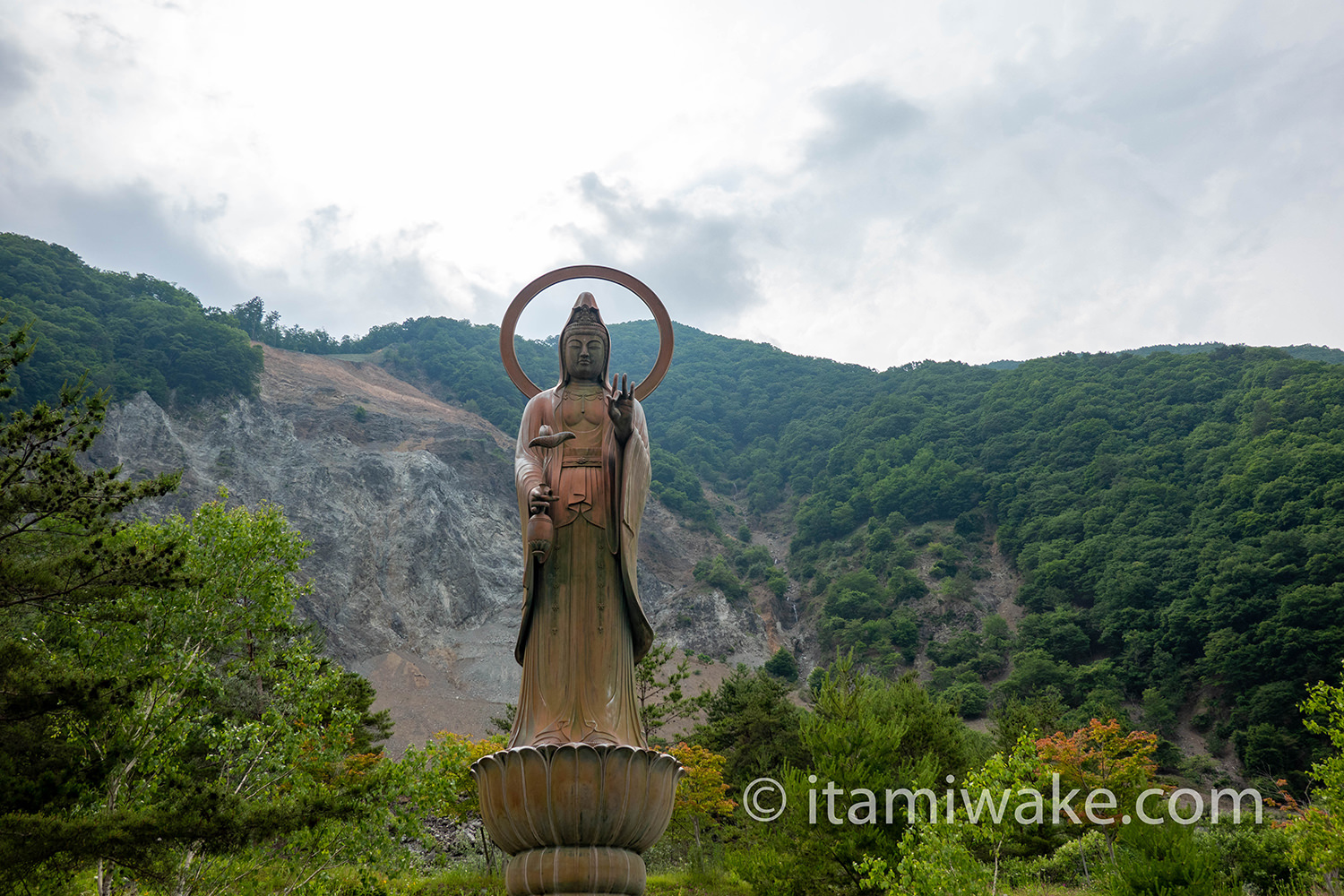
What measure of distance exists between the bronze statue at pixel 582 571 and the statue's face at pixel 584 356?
0.92ft

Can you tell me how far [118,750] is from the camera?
8727 mm

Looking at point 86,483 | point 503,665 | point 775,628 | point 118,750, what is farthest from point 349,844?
point 775,628

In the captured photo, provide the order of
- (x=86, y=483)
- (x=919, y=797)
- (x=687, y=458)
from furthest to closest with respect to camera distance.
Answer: (x=687, y=458) < (x=919, y=797) < (x=86, y=483)

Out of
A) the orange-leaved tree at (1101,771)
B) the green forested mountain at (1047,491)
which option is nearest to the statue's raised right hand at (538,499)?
the orange-leaved tree at (1101,771)

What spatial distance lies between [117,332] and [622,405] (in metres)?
50.8

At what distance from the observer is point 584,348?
742cm

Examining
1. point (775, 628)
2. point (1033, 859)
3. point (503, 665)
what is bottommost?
point (1033, 859)

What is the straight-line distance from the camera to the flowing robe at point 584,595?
605 cm

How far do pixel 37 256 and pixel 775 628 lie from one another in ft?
147

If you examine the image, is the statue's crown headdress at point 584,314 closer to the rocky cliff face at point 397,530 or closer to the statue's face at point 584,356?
the statue's face at point 584,356

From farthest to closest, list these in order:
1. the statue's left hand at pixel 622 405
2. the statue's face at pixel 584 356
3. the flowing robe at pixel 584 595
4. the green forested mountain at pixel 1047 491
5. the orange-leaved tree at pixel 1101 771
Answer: the green forested mountain at pixel 1047 491 < the orange-leaved tree at pixel 1101 771 < the statue's face at pixel 584 356 < the statue's left hand at pixel 622 405 < the flowing robe at pixel 584 595

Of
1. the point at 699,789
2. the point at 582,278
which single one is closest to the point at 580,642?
the point at 582,278

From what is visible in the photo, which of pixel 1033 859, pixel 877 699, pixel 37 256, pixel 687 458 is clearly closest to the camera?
pixel 877 699

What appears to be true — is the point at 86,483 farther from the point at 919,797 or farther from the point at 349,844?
the point at 919,797
